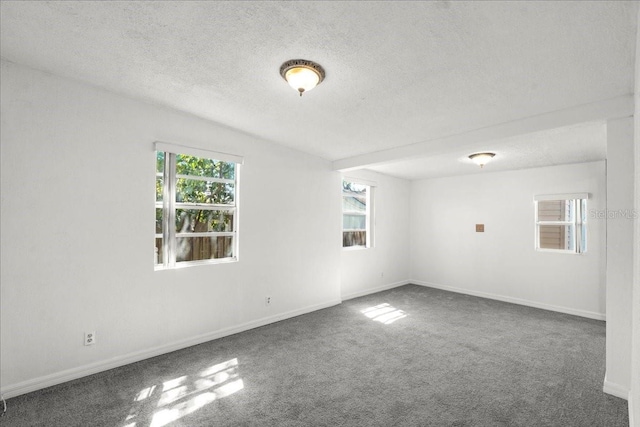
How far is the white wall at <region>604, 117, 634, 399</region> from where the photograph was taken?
254cm

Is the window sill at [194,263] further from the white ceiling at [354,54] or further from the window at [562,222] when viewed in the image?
the window at [562,222]

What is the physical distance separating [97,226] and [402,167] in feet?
15.5

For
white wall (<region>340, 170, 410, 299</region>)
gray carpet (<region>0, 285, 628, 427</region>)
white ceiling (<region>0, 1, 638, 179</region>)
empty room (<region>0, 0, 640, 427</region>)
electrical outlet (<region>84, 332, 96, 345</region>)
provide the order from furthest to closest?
white wall (<region>340, 170, 410, 299</region>) → electrical outlet (<region>84, 332, 96, 345</region>) → gray carpet (<region>0, 285, 628, 427</region>) → empty room (<region>0, 0, 640, 427</region>) → white ceiling (<region>0, 1, 638, 179</region>)

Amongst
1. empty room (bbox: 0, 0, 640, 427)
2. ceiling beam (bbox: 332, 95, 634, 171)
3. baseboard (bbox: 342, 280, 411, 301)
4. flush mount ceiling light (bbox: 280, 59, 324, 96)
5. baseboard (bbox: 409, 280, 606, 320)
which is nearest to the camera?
empty room (bbox: 0, 0, 640, 427)

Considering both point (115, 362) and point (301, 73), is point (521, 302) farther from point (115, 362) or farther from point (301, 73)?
point (115, 362)

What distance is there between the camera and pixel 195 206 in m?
3.71

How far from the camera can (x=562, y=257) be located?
5027 mm

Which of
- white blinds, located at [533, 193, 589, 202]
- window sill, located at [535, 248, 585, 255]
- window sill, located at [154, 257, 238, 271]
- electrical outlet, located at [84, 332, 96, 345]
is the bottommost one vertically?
electrical outlet, located at [84, 332, 96, 345]

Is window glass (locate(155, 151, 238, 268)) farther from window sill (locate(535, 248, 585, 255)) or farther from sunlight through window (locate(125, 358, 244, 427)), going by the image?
window sill (locate(535, 248, 585, 255))

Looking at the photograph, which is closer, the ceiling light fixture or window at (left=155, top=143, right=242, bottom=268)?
window at (left=155, top=143, right=242, bottom=268)

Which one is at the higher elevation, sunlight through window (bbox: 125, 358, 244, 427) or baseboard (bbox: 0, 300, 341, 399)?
baseboard (bbox: 0, 300, 341, 399)

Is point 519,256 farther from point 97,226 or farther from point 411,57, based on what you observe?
point 97,226

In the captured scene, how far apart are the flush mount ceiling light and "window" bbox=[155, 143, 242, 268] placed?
5.73ft

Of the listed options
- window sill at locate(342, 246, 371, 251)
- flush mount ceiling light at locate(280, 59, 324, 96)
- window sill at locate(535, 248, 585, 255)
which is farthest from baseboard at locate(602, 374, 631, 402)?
window sill at locate(342, 246, 371, 251)
